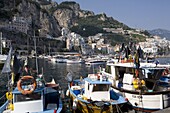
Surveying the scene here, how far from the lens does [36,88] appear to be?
12703mm

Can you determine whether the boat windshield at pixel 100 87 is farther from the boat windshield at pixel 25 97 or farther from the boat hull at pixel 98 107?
the boat windshield at pixel 25 97

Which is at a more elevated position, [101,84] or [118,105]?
[101,84]

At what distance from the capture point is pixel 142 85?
15.8 metres

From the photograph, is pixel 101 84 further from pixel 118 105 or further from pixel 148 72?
pixel 148 72

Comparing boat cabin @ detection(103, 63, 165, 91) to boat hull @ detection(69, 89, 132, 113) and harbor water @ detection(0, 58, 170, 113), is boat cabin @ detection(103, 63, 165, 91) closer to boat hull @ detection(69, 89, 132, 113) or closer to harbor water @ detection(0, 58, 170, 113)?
boat hull @ detection(69, 89, 132, 113)

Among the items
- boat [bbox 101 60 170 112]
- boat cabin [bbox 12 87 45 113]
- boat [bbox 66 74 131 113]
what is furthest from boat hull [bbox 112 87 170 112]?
boat cabin [bbox 12 87 45 113]

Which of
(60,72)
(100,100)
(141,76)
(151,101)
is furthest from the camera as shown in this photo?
(60,72)

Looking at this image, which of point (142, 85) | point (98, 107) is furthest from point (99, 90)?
point (142, 85)

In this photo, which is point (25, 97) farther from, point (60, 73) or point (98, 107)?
point (60, 73)

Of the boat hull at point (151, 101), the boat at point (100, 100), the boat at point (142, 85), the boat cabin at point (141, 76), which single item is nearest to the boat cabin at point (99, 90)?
the boat at point (100, 100)

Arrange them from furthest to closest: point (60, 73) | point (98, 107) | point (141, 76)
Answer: point (60, 73) < point (141, 76) < point (98, 107)

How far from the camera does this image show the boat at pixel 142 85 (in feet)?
50.9

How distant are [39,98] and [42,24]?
628 feet

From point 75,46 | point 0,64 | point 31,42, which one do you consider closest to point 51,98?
point 0,64
